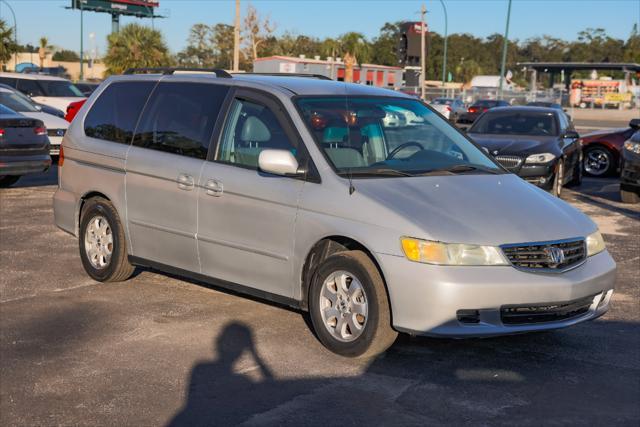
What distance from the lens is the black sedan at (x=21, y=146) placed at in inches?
506

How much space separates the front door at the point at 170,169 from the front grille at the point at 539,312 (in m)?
2.39

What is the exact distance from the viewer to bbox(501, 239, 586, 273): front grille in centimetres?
536

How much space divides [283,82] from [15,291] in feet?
9.32

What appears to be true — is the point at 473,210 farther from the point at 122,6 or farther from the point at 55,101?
the point at 122,6

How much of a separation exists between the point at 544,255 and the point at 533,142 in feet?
28.9

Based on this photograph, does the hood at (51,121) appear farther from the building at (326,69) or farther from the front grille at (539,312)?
the building at (326,69)

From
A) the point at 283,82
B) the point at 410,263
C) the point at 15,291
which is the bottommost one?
the point at 15,291

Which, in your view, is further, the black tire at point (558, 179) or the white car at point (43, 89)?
the white car at point (43, 89)

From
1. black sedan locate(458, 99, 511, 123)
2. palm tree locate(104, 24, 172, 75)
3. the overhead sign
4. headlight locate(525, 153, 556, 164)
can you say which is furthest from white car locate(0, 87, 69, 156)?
the overhead sign

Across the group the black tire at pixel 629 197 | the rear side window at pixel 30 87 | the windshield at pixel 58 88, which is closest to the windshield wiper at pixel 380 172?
the black tire at pixel 629 197

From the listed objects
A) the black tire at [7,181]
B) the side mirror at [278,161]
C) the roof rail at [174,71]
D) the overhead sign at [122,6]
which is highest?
the overhead sign at [122,6]

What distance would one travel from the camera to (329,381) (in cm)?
525

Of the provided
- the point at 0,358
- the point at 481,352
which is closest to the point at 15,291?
the point at 0,358

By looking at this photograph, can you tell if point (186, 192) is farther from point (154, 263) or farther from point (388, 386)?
point (388, 386)
